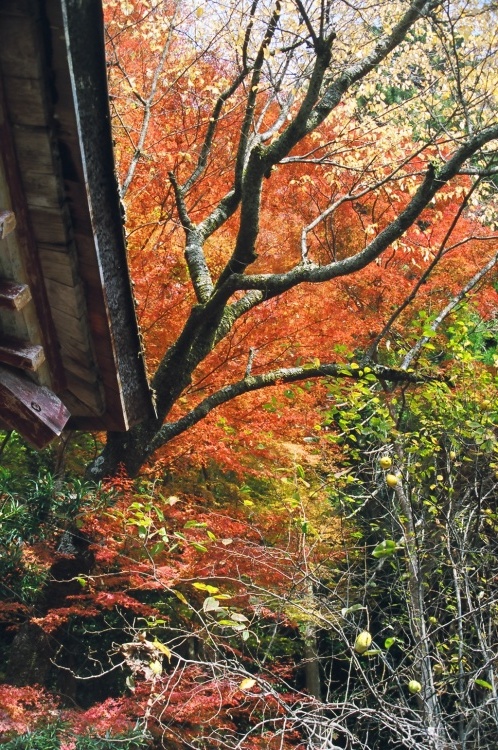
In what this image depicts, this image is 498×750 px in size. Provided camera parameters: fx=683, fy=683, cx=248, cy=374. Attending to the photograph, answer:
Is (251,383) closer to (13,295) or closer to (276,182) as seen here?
(13,295)

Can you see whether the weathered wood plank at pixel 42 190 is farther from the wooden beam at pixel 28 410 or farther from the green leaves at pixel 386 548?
the green leaves at pixel 386 548

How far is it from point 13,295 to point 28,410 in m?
0.46

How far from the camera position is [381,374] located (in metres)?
6.77

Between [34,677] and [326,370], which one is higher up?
[326,370]

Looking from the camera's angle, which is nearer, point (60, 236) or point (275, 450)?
point (60, 236)

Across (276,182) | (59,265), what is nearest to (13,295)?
(59,265)

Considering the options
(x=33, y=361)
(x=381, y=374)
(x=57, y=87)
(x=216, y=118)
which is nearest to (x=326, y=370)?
(x=381, y=374)

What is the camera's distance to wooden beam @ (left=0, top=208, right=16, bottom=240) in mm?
1970

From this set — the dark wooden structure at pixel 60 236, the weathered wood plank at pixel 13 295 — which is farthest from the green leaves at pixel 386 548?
the weathered wood plank at pixel 13 295

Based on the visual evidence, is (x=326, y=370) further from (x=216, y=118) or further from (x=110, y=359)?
(x=110, y=359)

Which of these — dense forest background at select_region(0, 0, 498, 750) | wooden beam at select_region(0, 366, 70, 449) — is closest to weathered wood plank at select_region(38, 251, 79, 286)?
wooden beam at select_region(0, 366, 70, 449)

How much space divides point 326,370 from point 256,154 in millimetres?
2358

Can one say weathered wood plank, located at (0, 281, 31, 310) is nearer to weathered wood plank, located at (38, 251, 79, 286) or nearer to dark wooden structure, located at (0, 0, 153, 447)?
dark wooden structure, located at (0, 0, 153, 447)

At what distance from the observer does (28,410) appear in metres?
2.43
